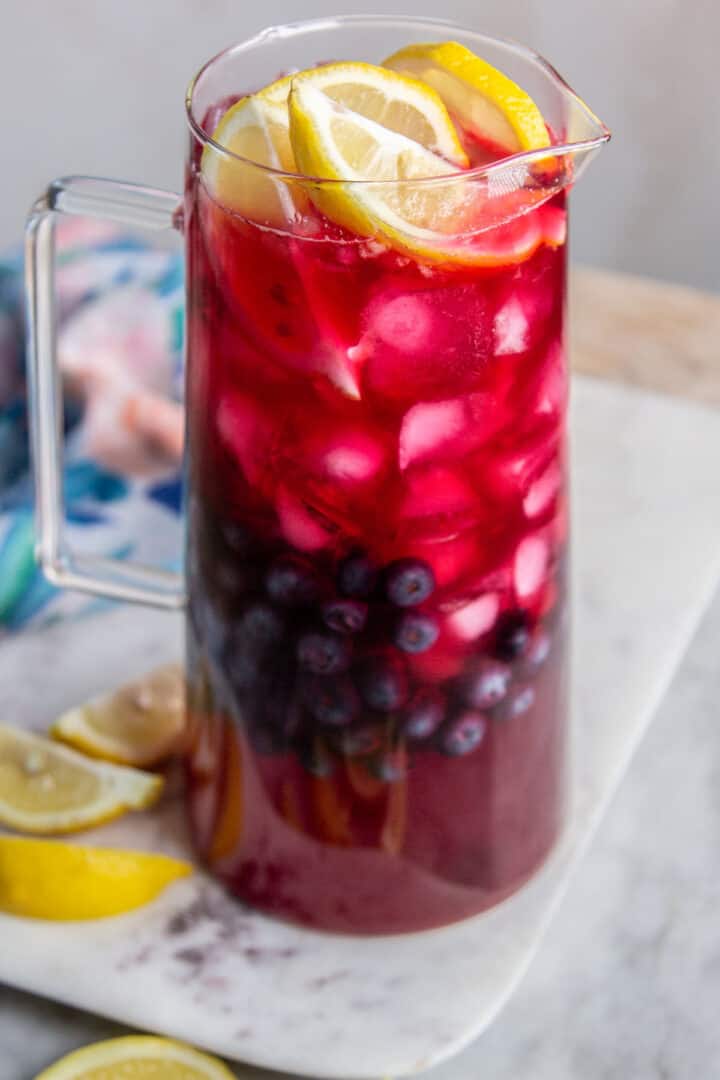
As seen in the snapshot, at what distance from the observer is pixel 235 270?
79 cm

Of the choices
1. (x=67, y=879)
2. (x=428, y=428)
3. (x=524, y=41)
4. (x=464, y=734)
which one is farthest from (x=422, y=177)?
(x=524, y=41)

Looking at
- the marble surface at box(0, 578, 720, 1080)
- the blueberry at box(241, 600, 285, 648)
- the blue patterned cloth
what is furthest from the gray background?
the blueberry at box(241, 600, 285, 648)

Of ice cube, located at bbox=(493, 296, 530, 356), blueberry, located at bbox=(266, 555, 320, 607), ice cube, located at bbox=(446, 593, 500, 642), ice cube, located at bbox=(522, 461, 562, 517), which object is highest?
ice cube, located at bbox=(493, 296, 530, 356)

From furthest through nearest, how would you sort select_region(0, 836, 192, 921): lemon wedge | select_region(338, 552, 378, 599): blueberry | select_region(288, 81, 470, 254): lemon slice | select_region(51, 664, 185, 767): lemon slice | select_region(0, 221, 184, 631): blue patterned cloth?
select_region(0, 221, 184, 631): blue patterned cloth < select_region(51, 664, 185, 767): lemon slice < select_region(0, 836, 192, 921): lemon wedge < select_region(338, 552, 378, 599): blueberry < select_region(288, 81, 470, 254): lemon slice

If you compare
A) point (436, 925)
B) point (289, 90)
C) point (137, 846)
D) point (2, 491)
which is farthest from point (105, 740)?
point (289, 90)

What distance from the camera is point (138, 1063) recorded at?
86 centimetres

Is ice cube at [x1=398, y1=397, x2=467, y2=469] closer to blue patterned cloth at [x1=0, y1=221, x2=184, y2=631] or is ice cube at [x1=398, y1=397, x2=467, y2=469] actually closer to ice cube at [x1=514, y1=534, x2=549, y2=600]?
ice cube at [x1=514, y1=534, x2=549, y2=600]

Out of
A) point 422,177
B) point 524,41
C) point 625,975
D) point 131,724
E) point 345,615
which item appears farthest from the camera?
point 524,41

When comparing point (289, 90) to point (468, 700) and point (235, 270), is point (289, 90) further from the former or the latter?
point (468, 700)

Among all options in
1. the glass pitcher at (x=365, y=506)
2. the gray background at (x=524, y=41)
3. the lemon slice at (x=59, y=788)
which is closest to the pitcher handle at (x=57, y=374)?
the glass pitcher at (x=365, y=506)

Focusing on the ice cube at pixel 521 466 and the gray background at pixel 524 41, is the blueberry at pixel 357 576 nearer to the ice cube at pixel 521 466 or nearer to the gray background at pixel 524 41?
the ice cube at pixel 521 466

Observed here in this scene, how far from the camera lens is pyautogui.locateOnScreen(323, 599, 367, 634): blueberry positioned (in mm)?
840

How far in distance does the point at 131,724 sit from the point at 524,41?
1.85 meters

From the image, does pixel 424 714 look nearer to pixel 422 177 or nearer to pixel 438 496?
pixel 438 496
